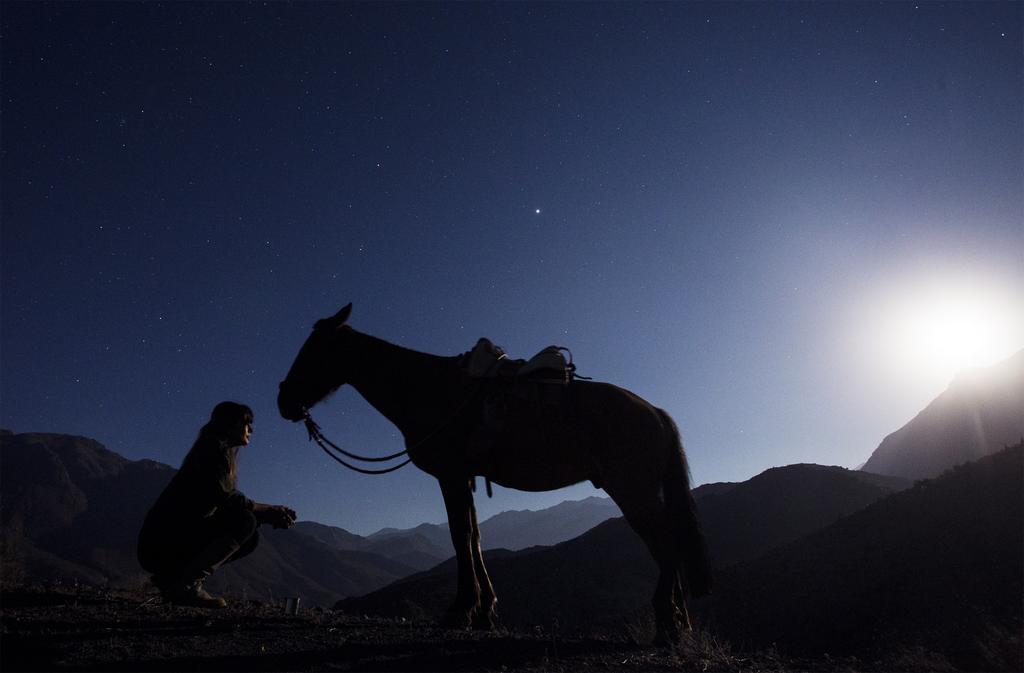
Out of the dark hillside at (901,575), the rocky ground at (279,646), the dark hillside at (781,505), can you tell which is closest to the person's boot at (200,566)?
the rocky ground at (279,646)

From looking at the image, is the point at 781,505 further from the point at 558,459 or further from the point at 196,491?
the point at 196,491

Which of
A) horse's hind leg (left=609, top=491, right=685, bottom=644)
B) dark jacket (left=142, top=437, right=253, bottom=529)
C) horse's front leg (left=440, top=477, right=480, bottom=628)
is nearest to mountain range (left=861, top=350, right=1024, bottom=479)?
horse's hind leg (left=609, top=491, right=685, bottom=644)

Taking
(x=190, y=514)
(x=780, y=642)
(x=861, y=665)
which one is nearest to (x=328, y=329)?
(x=190, y=514)

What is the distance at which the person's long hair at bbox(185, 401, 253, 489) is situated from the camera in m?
4.64

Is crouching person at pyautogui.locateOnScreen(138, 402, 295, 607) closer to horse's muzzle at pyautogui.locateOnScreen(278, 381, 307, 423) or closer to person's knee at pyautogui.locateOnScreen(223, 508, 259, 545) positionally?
person's knee at pyautogui.locateOnScreen(223, 508, 259, 545)

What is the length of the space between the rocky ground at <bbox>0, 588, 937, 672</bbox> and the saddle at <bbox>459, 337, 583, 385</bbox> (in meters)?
2.45

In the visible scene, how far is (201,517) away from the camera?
180 inches

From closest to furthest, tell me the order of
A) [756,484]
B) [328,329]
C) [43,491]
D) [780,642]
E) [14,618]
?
1. [14,618]
2. [328,329]
3. [780,642]
4. [756,484]
5. [43,491]

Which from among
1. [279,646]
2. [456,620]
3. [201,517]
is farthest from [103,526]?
[279,646]

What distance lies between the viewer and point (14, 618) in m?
4.34

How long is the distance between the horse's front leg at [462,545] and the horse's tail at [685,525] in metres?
2.08

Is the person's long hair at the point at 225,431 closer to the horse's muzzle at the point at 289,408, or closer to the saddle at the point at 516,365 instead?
the horse's muzzle at the point at 289,408

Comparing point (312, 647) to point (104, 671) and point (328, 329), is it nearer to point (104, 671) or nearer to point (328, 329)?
point (104, 671)

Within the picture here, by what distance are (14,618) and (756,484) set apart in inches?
2908
